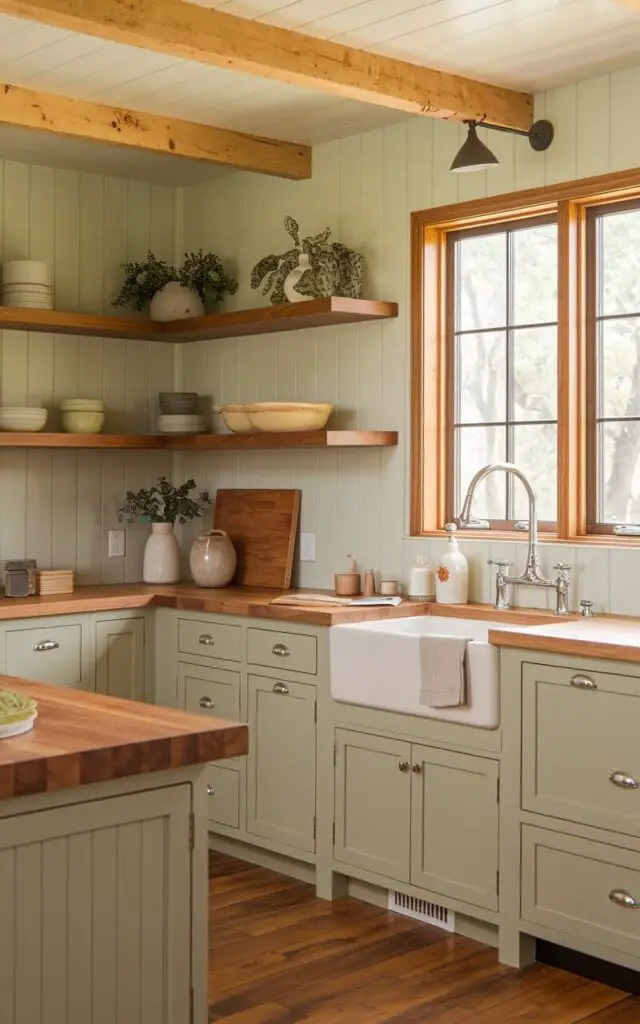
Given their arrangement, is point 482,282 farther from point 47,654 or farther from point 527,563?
point 47,654

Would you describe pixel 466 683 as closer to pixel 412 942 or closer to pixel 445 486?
pixel 412 942

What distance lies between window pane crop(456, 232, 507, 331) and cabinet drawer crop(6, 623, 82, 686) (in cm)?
186

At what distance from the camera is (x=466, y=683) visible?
3.87 m

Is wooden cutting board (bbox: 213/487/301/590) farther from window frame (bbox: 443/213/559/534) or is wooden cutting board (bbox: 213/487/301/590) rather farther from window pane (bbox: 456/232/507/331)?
window pane (bbox: 456/232/507/331)

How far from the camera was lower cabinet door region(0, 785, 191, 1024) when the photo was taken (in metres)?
2.24

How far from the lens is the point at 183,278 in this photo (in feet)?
18.5

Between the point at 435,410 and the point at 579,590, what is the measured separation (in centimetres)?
97

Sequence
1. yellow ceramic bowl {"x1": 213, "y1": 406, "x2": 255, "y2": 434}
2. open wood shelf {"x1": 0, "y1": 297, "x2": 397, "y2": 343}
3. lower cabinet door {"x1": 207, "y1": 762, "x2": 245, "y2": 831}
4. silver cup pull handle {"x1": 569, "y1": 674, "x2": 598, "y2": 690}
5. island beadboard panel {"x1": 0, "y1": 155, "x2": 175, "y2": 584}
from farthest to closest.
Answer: island beadboard panel {"x1": 0, "y1": 155, "x2": 175, "y2": 584}
yellow ceramic bowl {"x1": 213, "y1": 406, "x2": 255, "y2": 434}
open wood shelf {"x1": 0, "y1": 297, "x2": 397, "y2": 343}
lower cabinet door {"x1": 207, "y1": 762, "x2": 245, "y2": 831}
silver cup pull handle {"x1": 569, "y1": 674, "x2": 598, "y2": 690}

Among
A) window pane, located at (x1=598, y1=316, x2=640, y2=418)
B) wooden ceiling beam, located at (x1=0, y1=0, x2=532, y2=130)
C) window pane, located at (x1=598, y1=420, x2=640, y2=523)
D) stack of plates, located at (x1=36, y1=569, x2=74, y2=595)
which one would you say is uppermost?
wooden ceiling beam, located at (x1=0, y1=0, x2=532, y2=130)

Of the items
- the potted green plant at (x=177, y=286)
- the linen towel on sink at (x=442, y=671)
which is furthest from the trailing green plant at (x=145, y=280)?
the linen towel on sink at (x=442, y=671)

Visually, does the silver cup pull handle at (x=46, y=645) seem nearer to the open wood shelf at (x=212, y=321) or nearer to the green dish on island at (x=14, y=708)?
the open wood shelf at (x=212, y=321)

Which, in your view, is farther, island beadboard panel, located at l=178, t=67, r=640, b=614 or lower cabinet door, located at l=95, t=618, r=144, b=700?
lower cabinet door, located at l=95, t=618, r=144, b=700

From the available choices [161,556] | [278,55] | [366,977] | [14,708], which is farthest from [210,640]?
[14,708]

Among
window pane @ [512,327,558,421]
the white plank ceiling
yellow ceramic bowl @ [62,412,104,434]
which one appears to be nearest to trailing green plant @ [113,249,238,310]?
yellow ceramic bowl @ [62,412,104,434]
